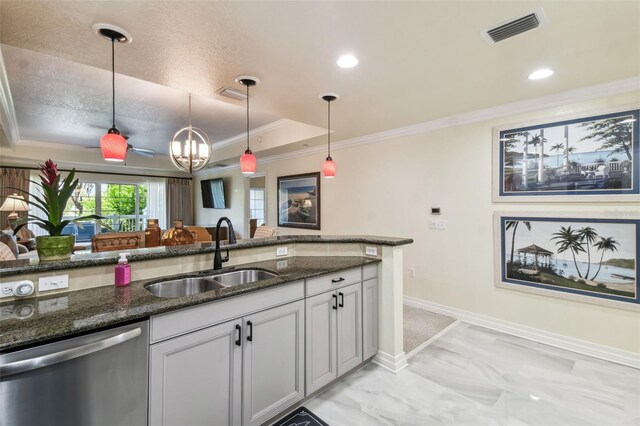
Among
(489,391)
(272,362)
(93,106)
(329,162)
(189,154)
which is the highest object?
(93,106)

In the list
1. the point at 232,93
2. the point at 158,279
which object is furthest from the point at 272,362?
the point at 232,93

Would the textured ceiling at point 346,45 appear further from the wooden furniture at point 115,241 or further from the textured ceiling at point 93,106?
the wooden furniture at point 115,241

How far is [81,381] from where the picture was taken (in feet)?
3.84

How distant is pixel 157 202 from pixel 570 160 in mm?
8903

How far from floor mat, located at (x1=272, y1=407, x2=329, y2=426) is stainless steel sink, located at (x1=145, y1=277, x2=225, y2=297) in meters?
0.98

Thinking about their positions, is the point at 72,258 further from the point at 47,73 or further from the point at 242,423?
the point at 47,73

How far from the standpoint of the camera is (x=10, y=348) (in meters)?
1.01

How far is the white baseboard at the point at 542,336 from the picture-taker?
260 centimetres

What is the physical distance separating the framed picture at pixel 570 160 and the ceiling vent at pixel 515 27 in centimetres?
155

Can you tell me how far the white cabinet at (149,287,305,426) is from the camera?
4.57 feet

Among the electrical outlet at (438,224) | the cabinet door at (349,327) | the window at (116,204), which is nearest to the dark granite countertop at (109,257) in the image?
the cabinet door at (349,327)

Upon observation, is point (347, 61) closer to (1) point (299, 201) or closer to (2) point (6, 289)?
(2) point (6, 289)

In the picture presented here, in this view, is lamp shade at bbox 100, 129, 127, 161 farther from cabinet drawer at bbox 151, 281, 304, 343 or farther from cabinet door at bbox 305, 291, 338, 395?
cabinet door at bbox 305, 291, 338, 395

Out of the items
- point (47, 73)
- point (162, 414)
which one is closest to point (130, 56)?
point (47, 73)
